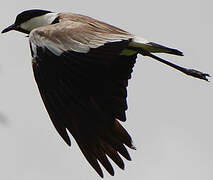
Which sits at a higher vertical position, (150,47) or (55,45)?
(55,45)

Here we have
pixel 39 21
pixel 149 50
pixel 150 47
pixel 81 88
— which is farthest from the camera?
pixel 39 21

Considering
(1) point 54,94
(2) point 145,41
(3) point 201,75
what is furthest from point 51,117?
(3) point 201,75

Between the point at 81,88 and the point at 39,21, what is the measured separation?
174 cm

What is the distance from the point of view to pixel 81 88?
8.26 meters

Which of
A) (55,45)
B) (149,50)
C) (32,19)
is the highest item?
(55,45)

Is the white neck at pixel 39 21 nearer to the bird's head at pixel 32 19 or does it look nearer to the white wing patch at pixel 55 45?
the bird's head at pixel 32 19

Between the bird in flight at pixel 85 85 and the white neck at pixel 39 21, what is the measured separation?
0.72 metres

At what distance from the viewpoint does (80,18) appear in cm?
938

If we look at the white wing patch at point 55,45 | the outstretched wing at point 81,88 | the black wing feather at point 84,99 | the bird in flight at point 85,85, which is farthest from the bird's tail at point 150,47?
the white wing patch at point 55,45

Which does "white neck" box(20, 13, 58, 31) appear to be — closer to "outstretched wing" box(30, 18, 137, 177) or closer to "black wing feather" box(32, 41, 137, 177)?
"outstretched wing" box(30, 18, 137, 177)

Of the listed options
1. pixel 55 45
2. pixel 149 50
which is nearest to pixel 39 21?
pixel 149 50

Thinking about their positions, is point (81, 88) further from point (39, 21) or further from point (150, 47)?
point (39, 21)

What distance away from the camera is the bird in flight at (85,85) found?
822cm

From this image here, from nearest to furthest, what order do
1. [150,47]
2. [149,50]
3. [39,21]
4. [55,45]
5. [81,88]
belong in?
[81,88]
[55,45]
[150,47]
[149,50]
[39,21]
